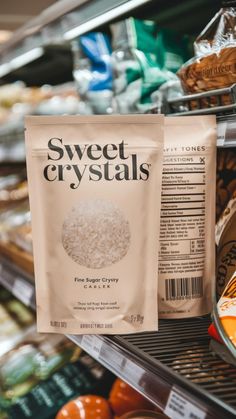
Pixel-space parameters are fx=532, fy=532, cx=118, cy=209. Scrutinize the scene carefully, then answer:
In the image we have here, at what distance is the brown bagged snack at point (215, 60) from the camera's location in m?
0.93

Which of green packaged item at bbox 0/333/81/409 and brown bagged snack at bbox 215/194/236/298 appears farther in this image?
green packaged item at bbox 0/333/81/409

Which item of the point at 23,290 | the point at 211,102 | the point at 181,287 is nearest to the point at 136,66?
the point at 211,102

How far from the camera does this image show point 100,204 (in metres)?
0.92

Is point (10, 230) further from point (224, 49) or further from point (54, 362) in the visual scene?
point (224, 49)

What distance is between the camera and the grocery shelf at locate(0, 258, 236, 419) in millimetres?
710

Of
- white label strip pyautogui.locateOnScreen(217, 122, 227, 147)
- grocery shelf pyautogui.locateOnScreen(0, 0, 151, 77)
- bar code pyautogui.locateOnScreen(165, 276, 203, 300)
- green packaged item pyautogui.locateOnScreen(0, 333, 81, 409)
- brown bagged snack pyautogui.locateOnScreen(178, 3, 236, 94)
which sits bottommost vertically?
green packaged item pyautogui.locateOnScreen(0, 333, 81, 409)

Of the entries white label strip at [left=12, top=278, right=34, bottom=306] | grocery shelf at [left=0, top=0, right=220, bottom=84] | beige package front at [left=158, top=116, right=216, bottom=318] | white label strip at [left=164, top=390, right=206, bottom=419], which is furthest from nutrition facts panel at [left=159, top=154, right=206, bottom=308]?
white label strip at [left=12, top=278, right=34, bottom=306]

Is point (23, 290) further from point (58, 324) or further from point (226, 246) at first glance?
point (226, 246)

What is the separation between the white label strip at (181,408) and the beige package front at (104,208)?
19 cm

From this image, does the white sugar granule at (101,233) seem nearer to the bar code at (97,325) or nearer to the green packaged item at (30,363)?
the bar code at (97,325)

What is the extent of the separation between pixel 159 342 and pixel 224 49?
53 centimetres

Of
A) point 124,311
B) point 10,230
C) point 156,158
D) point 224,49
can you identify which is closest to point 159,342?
point 124,311

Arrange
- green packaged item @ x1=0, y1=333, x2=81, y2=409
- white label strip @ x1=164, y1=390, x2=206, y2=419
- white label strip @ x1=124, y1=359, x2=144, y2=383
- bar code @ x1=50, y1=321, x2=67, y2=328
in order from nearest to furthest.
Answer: white label strip @ x1=164, y1=390, x2=206, y2=419
white label strip @ x1=124, y1=359, x2=144, y2=383
bar code @ x1=50, y1=321, x2=67, y2=328
green packaged item @ x1=0, y1=333, x2=81, y2=409

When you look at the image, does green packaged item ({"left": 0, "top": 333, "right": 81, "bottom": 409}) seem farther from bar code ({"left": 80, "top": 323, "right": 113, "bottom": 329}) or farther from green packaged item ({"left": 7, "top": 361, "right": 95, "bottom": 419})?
bar code ({"left": 80, "top": 323, "right": 113, "bottom": 329})
